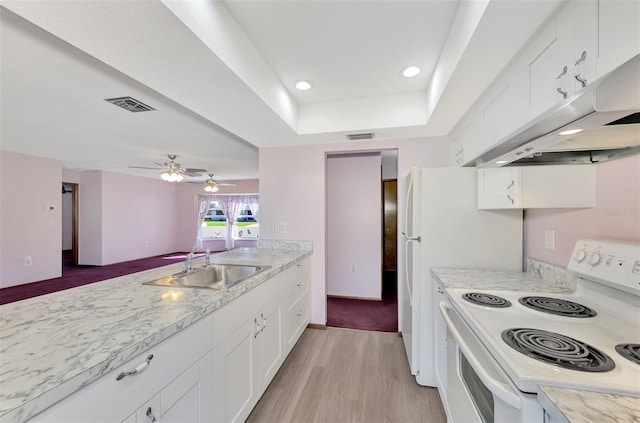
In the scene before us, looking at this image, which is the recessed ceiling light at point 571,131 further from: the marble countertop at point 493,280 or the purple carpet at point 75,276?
the purple carpet at point 75,276

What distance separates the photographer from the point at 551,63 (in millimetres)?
1037

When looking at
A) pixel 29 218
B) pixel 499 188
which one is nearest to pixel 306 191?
pixel 499 188

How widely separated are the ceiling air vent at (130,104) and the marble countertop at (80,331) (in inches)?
64.6

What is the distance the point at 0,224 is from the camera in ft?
13.3

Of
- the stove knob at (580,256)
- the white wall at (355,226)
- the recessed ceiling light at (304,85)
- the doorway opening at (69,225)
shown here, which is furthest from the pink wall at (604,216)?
the doorway opening at (69,225)

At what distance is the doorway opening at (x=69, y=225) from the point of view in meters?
5.96

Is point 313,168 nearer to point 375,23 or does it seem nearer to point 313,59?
point 313,59

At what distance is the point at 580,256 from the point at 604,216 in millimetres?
228

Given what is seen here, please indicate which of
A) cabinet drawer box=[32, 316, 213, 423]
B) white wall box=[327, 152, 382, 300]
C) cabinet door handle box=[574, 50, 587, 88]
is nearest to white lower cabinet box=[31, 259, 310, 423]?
cabinet drawer box=[32, 316, 213, 423]

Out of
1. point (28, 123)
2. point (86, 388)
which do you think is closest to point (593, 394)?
point (86, 388)

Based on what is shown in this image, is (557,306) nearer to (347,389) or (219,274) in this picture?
(347,389)

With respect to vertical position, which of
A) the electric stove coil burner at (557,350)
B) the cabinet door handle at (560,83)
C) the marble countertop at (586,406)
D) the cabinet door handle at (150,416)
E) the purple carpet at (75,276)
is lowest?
Result: the purple carpet at (75,276)

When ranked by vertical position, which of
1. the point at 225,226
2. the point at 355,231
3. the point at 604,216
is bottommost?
the point at 225,226

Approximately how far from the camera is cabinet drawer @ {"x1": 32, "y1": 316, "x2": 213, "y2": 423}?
673mm
